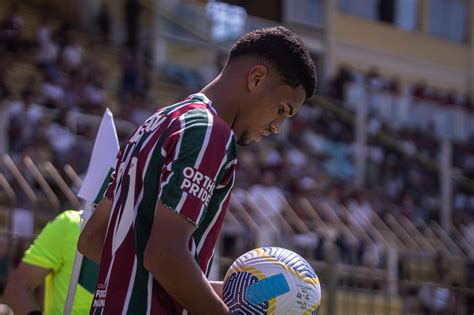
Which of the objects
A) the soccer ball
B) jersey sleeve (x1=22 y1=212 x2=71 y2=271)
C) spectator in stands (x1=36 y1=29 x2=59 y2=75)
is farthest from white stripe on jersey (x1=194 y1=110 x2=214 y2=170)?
spectator in stands (x1=36 y1=29 x2=59 y2=75)

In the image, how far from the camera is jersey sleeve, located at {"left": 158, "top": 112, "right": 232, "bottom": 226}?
304 cm

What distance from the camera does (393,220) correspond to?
15984 mm

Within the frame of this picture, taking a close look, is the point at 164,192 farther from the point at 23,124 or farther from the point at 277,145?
the point at 277,145

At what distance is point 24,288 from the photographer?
5051mm

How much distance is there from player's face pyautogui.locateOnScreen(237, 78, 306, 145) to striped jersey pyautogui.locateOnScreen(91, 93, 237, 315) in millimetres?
162

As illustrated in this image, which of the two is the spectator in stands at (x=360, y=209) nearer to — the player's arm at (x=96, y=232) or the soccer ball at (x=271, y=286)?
the player's arm at (x=96, y=232)

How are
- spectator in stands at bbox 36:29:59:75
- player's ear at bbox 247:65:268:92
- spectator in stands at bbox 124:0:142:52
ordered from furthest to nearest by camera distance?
spectator in stands at bbox 124:0:142:52 → spectator in stands at bbox 36:29:59:75 → player's ear at bbox 247:65:268:92

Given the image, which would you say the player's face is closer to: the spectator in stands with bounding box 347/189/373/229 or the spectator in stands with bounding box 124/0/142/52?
the spectator in stands with bounding box 347/189/373/229

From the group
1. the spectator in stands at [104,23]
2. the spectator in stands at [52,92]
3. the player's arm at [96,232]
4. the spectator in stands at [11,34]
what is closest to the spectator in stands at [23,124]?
the spectator in stands at [52,92]

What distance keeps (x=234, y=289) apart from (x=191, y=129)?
528 mm

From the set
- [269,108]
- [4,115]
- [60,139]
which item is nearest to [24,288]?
[269,108]

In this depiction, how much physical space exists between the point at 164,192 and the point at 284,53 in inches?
24.0

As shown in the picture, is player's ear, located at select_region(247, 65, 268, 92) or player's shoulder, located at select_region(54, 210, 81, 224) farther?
player's shoulder, located at select_region(54, 210, 81, 224)

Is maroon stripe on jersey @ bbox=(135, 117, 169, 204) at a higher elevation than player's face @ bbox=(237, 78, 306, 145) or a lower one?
lower
